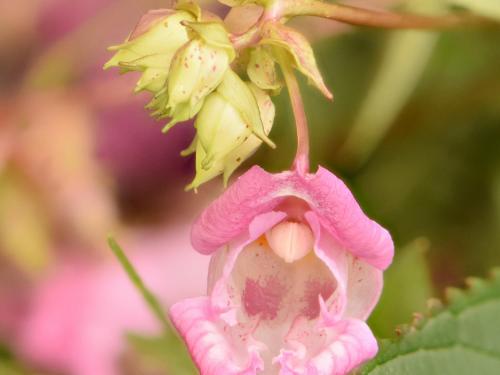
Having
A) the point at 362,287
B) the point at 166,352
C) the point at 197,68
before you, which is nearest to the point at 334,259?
the point at 362,287

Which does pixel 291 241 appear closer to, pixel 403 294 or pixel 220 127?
pixel 220 127

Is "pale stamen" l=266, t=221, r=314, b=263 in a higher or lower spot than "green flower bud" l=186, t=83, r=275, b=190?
lower

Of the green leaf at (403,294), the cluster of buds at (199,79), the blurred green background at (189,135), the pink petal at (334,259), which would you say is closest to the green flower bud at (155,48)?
the cluster of buds at (199,79)

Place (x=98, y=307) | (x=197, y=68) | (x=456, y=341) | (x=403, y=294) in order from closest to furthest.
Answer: (x=197, y=68) → (x=456, y=341) → (x=403, y=294) → (x=98, y=307)

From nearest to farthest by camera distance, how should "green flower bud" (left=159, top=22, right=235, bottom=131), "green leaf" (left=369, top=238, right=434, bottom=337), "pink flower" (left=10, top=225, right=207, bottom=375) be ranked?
"green flower bud" (left=159, top=22, right=235, bottom=131) < "green leaf" (left=369, top=238, right=434, bottom=337) < "pink flower" (left=10, top=225, right=207, bottom=375)

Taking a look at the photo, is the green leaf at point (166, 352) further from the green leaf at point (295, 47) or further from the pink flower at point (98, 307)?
the green leaf at point (295, 47)

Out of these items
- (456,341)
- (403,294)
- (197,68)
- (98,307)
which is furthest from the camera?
(98,307)

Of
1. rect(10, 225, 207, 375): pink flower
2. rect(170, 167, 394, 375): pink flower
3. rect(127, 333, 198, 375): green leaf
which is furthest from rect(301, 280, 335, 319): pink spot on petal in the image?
rect(10, 225, 207, 375): pink flower

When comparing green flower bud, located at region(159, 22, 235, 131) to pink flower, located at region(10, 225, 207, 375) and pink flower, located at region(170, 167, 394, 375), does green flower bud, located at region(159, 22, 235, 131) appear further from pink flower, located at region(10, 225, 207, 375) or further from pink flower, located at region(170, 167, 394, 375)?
pink flower, located at region(10, 225, 207, 375)
